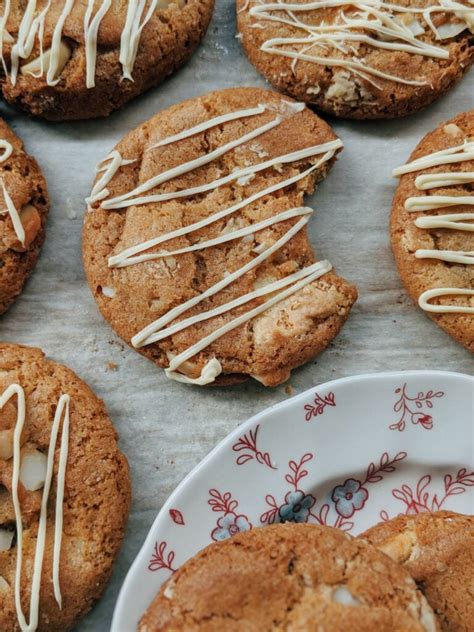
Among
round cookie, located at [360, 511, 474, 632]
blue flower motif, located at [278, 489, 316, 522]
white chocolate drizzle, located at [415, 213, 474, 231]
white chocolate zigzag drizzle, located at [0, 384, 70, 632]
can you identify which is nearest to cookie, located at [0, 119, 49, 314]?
white chocolate zigzag drizzle, located at [0, 384, 70, 632]

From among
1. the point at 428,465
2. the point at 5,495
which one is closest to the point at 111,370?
the point at 5,495

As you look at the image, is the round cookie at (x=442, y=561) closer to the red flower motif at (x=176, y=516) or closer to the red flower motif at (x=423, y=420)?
the red flower motif at (x=423, y=420)

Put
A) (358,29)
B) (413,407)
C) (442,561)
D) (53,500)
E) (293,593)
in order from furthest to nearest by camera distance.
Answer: (358,29) < (413,407) < (53,500) < (442,561) < (293,593)

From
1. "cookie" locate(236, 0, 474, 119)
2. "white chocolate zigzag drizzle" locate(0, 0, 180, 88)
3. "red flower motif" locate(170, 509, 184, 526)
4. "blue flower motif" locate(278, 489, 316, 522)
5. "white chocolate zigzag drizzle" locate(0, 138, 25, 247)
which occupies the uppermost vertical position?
"white chocolate zigzag drizzle" locate(0, 0, 180, 88)

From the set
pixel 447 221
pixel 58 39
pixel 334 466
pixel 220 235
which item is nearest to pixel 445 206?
pixel 447 221

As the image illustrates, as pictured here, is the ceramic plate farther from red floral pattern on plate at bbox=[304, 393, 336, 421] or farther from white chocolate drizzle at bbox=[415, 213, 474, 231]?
white chocolate drizzle at bbox=[415, 213, 474, 231]

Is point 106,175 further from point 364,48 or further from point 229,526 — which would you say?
point 229,526
